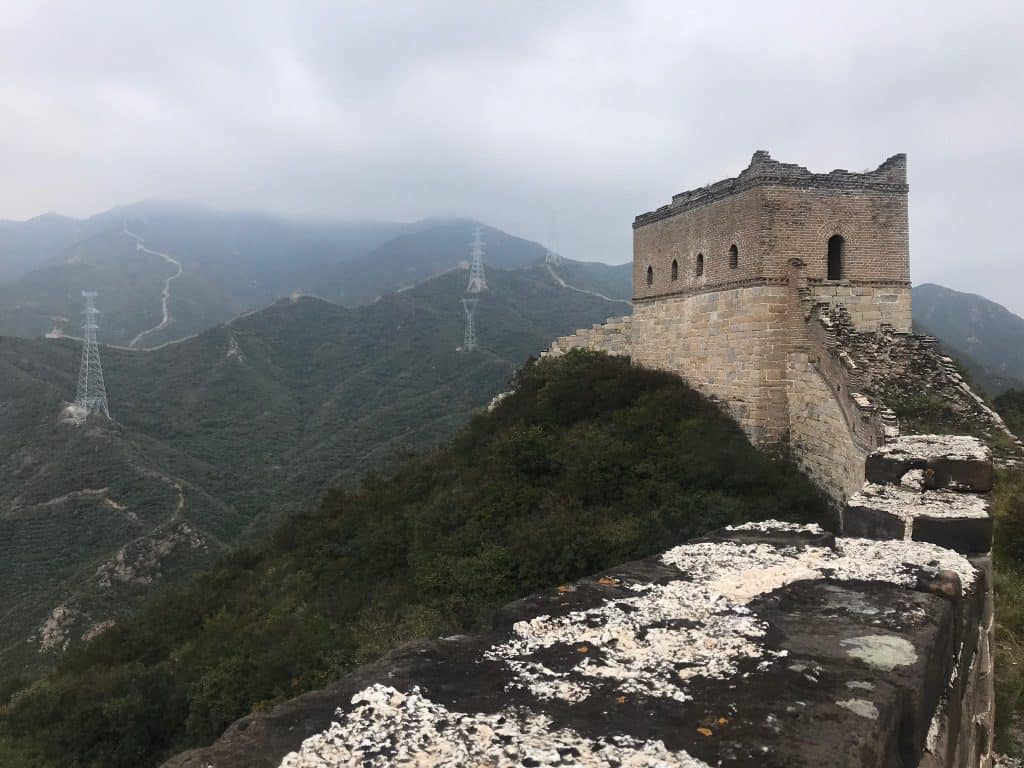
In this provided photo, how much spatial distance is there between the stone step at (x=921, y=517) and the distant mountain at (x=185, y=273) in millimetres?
88455

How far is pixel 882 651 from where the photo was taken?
231 centimetres

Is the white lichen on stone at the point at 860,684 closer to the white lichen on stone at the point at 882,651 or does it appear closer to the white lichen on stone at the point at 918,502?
the white lichen on stone at the point at 882,651

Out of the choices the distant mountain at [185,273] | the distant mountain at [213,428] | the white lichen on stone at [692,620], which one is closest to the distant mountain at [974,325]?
the distant mountain at [213,428]

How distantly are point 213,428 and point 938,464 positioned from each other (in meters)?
52.4

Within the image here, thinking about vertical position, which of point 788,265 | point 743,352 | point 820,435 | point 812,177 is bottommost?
point 820,435

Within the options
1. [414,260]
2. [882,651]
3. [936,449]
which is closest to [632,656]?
[882,651]

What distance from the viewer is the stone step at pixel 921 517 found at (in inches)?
133

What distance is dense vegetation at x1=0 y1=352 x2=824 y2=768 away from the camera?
10109mm

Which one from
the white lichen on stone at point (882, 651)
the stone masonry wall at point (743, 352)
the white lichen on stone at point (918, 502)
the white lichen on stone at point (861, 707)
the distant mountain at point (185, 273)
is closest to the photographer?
the white lichen on stone at point (861, 707)

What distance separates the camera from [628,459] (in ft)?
38.7

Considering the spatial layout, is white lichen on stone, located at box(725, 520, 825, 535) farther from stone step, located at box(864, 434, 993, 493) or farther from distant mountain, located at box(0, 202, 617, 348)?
distant mountain, located at box(0, 202, 617, 348)

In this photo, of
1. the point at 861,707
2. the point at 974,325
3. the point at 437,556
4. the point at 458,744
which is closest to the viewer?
the point at 458,744

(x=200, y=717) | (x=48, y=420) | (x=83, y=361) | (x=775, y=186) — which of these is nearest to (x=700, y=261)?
(x=775, y=186)

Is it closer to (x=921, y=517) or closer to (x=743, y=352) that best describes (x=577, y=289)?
(x=743, y=352)
